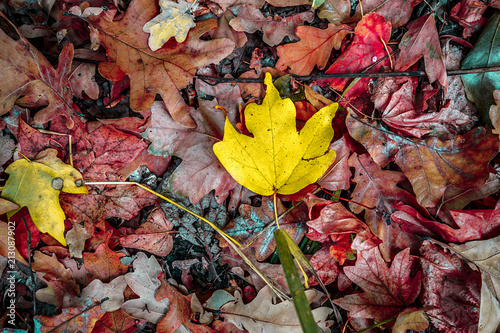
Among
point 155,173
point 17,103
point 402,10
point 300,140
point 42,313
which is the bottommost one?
point 42,313

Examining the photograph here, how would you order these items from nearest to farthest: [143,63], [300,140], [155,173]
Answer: [300,140] → [143,63] → [155,173]

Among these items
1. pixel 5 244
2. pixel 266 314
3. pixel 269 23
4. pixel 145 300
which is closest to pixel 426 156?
pixel 269 23

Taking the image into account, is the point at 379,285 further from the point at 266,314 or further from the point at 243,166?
the point at 243,166

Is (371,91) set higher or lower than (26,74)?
lower

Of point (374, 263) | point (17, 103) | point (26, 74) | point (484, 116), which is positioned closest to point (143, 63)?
point (26, 74)

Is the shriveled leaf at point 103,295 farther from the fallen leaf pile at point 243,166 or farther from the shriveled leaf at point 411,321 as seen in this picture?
the shriveled leaf at point 411,321

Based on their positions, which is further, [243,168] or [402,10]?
[402,10]

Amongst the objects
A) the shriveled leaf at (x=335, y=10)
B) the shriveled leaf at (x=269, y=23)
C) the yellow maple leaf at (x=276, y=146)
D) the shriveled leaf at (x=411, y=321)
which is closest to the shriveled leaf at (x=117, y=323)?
the yellow maple leaf at (x=276, y=146)

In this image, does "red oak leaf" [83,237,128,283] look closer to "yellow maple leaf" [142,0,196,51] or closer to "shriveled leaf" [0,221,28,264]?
"shriveled leaf" [0,221,28,264]

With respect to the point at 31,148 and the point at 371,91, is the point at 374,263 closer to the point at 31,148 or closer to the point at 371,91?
the point at 371,91
